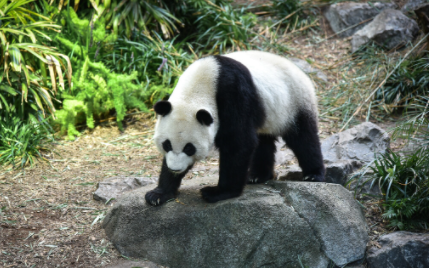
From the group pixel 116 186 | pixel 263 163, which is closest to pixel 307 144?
pixel 263 163

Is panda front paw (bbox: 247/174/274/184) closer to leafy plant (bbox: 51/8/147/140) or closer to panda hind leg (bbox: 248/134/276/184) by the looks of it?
panda hind leg (bbox: 248/134/276/184)

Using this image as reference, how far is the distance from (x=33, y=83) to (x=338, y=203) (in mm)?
4535

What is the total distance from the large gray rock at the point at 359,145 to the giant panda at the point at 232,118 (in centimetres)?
94

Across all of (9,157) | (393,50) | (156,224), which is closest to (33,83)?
(9,157)

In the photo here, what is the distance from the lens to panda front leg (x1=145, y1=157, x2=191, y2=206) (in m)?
3.91

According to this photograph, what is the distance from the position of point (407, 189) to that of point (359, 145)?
114 centimetres

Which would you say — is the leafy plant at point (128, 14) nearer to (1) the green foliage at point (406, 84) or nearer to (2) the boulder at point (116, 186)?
(2) the boulder at point (116, 186)

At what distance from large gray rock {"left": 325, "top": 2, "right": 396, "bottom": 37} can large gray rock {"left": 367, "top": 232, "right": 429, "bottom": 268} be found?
6.05m

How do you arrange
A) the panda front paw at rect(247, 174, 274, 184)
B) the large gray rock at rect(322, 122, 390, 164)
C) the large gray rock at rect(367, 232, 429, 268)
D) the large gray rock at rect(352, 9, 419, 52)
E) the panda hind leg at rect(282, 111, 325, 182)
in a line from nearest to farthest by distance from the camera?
the large gray rock at rect(367, 232, 429, 268) < the panda hind leg at rect(282, 111, 325, 182) < the panda front paw at rect(247, 174, 274, 184) < the large gray rock at rect(322, 122, 390, 164) < the large gray rock at rect(352, 9, 419, 52)

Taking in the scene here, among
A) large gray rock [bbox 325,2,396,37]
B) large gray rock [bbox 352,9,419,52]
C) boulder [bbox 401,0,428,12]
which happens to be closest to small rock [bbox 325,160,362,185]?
large gray rock [bbox 352,9,419,52]

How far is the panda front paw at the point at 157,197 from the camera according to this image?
3906 mm

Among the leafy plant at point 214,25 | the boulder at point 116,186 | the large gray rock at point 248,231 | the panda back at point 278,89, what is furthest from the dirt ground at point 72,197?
the leafy plant at point 214,25

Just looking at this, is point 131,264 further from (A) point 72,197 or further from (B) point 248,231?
(A) point 72,197

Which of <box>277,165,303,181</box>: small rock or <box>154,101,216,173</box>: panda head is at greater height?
<box>154,101,216,173</box>: panda head
